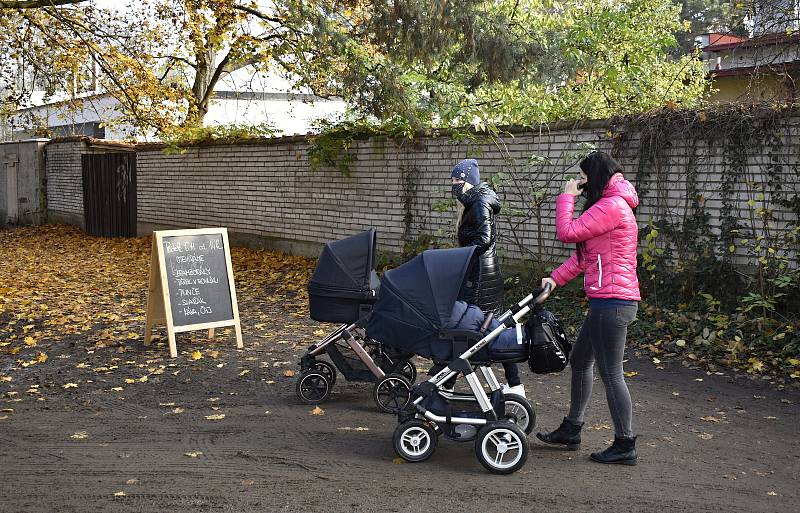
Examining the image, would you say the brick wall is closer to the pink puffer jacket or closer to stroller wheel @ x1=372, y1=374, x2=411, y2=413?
the pink puffer jacket

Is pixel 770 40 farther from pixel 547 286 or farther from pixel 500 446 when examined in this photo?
pixel 500 446

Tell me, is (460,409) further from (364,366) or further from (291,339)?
(291,339)

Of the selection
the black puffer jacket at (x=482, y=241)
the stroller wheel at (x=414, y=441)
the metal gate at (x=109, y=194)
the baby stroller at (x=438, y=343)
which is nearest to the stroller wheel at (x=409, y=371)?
the black puffer jacket at (x=482, y=241)

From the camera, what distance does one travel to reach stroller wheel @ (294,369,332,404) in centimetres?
678

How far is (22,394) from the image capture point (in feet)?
23.9

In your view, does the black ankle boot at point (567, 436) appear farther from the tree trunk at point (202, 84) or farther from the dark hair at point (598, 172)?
the tree trunk at point (202, 84)

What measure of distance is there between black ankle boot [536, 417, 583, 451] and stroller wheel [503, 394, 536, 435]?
0.20m

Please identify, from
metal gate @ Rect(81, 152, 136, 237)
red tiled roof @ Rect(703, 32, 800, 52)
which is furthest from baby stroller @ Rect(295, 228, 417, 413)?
metal gate @ Rect(81, 152, 136, 237)

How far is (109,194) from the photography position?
75.1 feet

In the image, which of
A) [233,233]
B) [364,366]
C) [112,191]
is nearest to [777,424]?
[364,366]

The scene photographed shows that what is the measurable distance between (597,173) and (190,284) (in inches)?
209

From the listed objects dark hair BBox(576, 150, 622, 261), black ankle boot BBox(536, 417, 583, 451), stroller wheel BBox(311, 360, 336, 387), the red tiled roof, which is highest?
the red tiled roof

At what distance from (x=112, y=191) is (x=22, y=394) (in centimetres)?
1639

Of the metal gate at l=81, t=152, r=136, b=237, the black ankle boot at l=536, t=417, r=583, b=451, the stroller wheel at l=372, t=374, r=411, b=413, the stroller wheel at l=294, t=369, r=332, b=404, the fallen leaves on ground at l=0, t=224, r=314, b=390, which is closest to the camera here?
the black ankle boot at l=536, t=417, r=583, b=451
